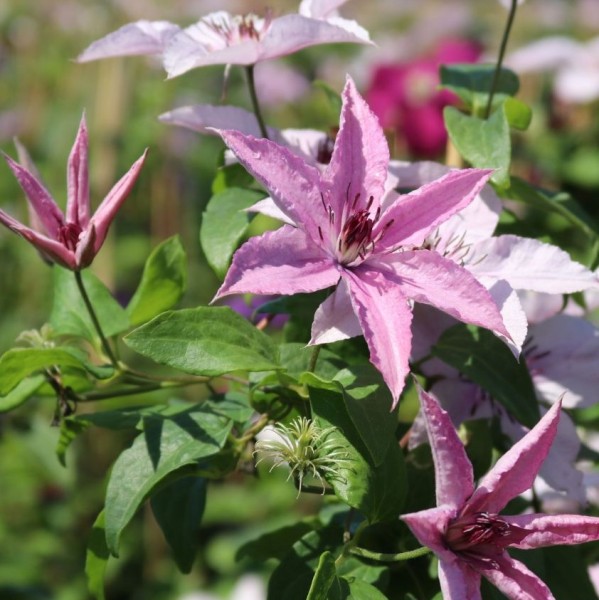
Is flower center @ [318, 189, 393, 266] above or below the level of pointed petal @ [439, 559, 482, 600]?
above

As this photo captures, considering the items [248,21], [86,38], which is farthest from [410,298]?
[86,38]

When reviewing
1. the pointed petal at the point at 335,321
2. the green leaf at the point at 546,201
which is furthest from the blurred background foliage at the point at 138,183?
the pointed petal at the point at 335,321

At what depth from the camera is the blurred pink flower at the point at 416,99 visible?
76.0 inches

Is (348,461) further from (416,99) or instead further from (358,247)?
(416,99)

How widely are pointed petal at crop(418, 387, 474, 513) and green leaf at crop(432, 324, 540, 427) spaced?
0.33 ft

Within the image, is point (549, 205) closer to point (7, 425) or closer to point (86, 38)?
point (7, 425)

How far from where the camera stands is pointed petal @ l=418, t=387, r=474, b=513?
490 millimetres

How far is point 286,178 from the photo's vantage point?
522mm

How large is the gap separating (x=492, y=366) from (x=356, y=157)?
0.53ft

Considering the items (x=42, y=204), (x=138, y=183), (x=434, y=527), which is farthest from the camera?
(x=138, y=183)

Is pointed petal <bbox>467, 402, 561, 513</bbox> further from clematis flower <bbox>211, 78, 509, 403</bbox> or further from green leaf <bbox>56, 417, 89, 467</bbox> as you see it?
green leaf <bbox>56, 417, 89, 467</bbox>

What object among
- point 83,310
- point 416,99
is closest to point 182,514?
point 83,310

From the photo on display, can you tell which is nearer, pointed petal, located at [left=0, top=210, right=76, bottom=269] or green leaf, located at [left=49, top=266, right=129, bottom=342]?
pointed petal, located at [left=0, top=210, right=76, bottom=269]

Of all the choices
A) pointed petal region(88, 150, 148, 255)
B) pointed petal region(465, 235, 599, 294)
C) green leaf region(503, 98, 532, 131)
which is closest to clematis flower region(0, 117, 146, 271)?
pointed petal region(88, 150, 148, 255)
